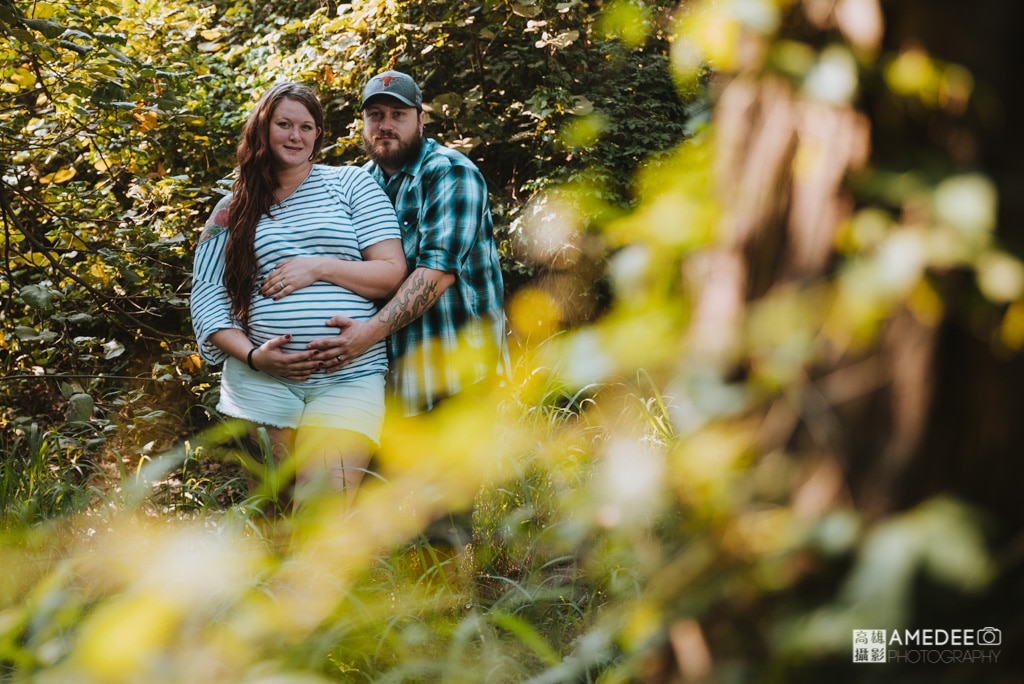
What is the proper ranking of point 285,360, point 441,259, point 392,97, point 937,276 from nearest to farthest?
1. point 937,276
2. point 285,360
3. point 441,259
4. point 392,97

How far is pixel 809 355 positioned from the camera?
73 cm

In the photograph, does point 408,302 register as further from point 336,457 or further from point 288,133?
point 288,133

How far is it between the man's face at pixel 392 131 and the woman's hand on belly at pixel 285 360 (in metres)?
0.69

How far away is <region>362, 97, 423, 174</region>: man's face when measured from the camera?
9.16 feet

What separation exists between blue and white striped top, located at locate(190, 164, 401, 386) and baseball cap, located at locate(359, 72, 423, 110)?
264 millimetres

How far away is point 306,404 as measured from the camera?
260cm

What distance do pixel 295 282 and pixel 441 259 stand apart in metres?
0.44

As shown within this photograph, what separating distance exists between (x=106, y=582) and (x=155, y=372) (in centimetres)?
228

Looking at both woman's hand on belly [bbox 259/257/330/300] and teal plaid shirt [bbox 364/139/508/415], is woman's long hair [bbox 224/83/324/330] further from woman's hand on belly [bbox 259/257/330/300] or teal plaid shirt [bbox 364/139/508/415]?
teal plaid shirt [bbox 364/139/508/415]

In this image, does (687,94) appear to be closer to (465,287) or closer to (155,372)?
(465,287)

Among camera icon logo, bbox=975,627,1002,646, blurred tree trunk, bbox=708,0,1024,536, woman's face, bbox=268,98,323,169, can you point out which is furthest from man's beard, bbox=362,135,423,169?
camera icon logo, bbox=975,627,1002,646

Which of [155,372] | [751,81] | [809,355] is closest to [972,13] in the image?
[751,81]

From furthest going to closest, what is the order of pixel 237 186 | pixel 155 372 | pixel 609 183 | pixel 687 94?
pixel 609 183, pixel 155 372, pixel 237 186, pixel 687 94

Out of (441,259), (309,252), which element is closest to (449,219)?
(441,259)
